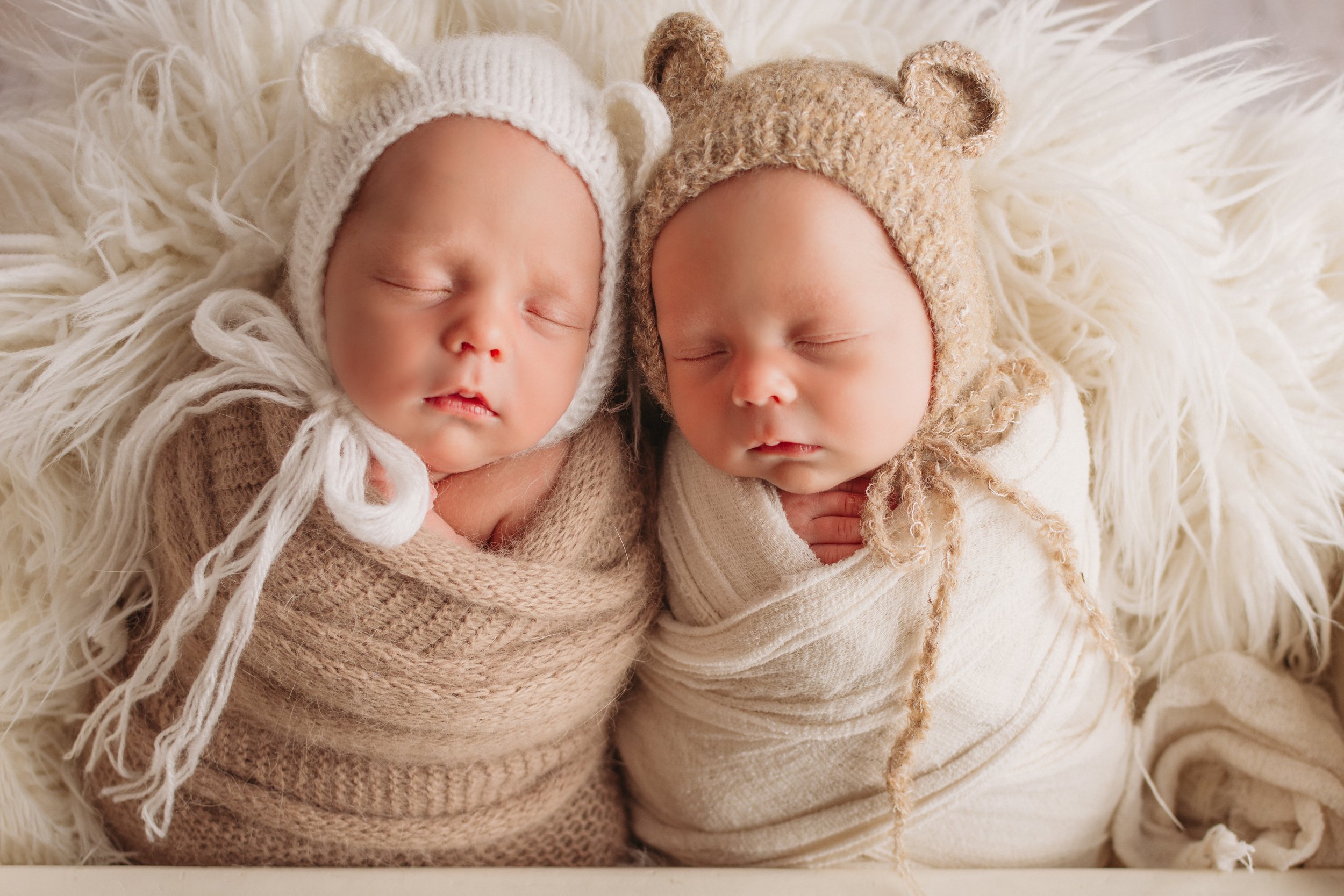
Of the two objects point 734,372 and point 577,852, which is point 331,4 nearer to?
point 734,372

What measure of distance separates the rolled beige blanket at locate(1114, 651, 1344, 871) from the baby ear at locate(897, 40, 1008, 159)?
72 centimetres

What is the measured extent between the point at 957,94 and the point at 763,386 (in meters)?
0.37

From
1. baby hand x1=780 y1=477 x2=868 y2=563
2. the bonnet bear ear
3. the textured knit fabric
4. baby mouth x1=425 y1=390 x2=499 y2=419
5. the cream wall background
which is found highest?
the cream wall background

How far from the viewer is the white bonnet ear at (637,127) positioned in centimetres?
100

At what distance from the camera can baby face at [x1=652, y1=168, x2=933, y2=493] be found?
0.93 m

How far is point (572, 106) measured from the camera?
3.34 feet

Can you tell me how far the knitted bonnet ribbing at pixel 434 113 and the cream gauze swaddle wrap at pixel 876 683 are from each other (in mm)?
262

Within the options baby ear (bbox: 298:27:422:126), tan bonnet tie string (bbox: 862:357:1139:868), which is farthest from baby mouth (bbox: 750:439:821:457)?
baby ear (bbox: 298:27:422:126)

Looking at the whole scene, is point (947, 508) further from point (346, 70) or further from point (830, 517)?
point (346, 70)

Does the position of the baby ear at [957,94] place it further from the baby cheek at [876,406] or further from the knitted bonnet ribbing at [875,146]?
the baby cheek at [876,406]

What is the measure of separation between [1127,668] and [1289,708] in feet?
0.79

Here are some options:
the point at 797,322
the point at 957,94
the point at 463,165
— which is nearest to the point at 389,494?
the point at 463,165

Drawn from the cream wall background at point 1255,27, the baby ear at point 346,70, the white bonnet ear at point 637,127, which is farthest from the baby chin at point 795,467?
the cream wall background at point 1255,27

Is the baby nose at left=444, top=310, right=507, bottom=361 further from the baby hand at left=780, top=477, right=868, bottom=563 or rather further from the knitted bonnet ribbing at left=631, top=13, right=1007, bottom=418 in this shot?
the baby hand at left=780, top=477, right=868, bottom=563
